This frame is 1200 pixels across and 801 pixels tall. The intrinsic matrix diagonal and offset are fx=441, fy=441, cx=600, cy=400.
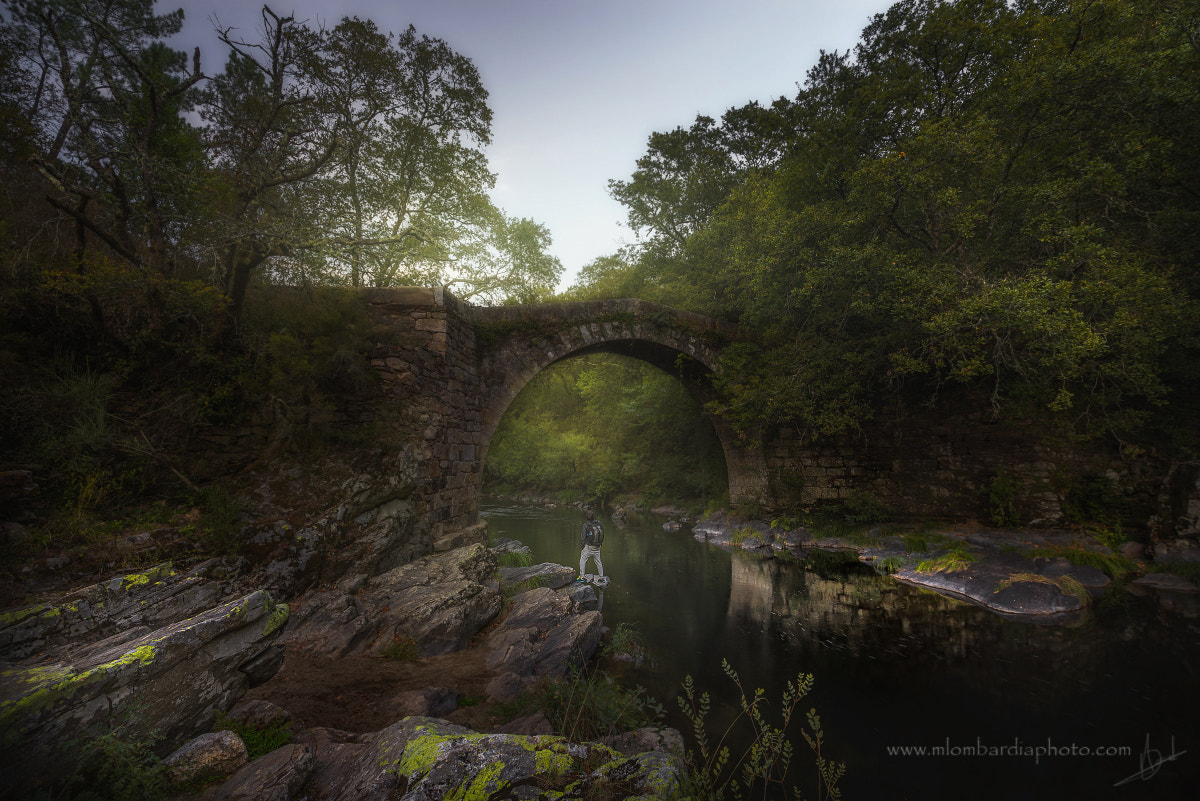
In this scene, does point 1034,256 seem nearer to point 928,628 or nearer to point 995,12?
point 995,12

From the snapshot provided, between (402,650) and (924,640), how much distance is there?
235 inches

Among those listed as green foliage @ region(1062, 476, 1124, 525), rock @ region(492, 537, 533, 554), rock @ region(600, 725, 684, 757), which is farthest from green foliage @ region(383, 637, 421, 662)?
green foliage @ region(1062, 476, 1124, 525)

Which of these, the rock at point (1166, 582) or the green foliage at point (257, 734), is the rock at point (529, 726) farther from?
the rock at point (1166, 582)

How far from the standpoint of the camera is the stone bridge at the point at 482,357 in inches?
275

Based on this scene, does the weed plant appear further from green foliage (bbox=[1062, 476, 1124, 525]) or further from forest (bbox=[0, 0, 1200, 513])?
green foliage (bbox=[1062, 476, 1124, 525])

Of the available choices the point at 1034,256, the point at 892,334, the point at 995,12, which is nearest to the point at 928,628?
the point at 892,334

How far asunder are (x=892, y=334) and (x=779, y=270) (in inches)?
95.6

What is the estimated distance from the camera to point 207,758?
6.71 feet

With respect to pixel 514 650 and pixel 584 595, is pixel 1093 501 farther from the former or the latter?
pixel 514 650

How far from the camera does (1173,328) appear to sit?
6227mm

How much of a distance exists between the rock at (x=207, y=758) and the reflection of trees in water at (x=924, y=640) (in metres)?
4.90

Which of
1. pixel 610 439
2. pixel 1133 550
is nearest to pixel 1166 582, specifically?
pixel 1133 550

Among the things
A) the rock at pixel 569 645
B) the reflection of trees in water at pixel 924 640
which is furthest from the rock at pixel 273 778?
the reflection of trees in water at pixel 924 640

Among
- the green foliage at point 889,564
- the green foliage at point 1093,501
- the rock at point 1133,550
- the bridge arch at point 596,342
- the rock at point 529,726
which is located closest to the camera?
the rock at point 529,726
